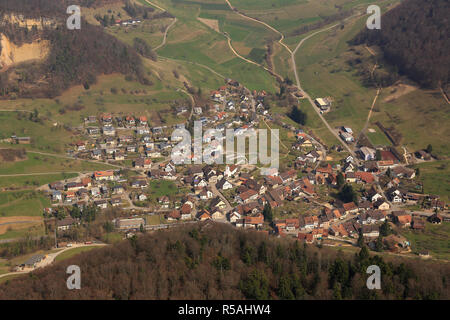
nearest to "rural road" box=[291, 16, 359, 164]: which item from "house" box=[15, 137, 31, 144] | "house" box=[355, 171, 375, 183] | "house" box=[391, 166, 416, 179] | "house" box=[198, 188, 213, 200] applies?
"house" box=[355, 171, 375, 183]

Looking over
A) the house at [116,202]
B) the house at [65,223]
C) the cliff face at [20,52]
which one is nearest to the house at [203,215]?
the house at [116,202]

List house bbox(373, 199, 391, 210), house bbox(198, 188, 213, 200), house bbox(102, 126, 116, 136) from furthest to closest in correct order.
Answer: house bbox(102, 126, 116, 136) < house bbox(198, 188, 213, 200) < house bbox(373, 199, 391, 210)

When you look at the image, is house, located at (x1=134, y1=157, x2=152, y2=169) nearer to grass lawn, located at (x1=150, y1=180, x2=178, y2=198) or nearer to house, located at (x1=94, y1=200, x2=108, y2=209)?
grass lawn, located at (x1=150, y1=180, x2=178, y2=198)

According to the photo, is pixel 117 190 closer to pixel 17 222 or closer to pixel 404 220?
pixel 17 222

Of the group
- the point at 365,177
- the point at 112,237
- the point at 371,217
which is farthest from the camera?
the point at 365,177

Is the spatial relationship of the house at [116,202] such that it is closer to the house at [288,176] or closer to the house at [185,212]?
the house at [185,212]

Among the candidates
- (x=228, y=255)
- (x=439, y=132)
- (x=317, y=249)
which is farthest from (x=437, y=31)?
A: (x=228, y=255)

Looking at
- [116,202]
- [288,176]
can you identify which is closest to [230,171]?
[288,176]
